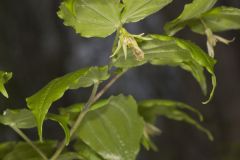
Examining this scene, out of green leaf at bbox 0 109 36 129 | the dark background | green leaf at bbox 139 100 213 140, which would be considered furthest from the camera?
the dark background

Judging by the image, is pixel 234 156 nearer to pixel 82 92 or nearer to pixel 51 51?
pixel 82 92

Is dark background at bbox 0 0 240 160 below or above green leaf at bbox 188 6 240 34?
below

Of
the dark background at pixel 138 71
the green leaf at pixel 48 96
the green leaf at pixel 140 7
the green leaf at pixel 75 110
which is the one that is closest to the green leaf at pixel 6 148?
the green leaf at pixel 75 110

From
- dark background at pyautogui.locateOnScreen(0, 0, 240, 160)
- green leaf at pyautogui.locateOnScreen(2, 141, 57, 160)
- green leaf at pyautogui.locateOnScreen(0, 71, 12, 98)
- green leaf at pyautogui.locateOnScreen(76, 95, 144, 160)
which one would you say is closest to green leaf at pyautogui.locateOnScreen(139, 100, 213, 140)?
green leaf at pyautogui.locateOnScreen(76, 95, 144, 160)

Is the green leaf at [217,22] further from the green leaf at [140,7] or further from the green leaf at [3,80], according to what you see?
the green leaf at [3,80]

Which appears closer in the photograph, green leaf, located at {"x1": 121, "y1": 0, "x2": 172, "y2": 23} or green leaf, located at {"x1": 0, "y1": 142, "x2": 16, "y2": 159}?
green leaf, located at {"x1": 121, "y1": 0, "x2": 172, "y2": 23}

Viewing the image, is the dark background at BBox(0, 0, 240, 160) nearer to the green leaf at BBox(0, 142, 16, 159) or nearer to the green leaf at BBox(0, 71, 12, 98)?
the green leaf at BBox(0, 142, 16, 159)

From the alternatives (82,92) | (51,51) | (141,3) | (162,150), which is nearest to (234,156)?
(162,150)
